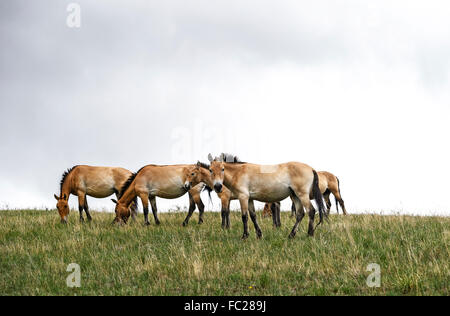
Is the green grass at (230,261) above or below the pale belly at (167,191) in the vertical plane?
below

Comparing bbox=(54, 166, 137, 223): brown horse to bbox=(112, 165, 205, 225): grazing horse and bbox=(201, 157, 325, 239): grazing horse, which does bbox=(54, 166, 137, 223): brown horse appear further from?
bbox=(201, 157, 325, 239): grazing horse

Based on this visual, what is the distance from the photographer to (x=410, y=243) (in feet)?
31.6

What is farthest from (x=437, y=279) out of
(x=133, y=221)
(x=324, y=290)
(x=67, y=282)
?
(x=133, y=221)

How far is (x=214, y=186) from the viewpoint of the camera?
10734mm

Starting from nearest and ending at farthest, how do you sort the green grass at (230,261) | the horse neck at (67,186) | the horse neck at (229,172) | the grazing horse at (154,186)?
the green grass at (230,261) < the horse neck at (229,172) < the grazing horse at (154,186) < the horse neck at (67,186)

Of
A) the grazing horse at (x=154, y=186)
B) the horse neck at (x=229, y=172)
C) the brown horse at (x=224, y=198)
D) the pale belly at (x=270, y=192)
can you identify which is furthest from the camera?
the grazing horse at (x=154, y=186)

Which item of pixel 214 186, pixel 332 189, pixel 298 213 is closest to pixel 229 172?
pixel 214 186

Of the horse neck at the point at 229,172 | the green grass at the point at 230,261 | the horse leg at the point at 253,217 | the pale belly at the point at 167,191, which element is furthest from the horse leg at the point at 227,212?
the horse neck at the point at 229,172

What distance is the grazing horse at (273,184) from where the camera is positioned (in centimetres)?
1108

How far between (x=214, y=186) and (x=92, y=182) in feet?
26.6

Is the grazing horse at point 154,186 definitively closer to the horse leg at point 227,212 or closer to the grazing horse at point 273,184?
the horse leg at point 227,212

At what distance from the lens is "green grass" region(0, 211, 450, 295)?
24.4 ft

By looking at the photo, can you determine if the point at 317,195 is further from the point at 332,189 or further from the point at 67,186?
the point at 67,186

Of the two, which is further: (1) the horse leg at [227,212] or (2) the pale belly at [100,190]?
(2) the pale belly at [100,190]
